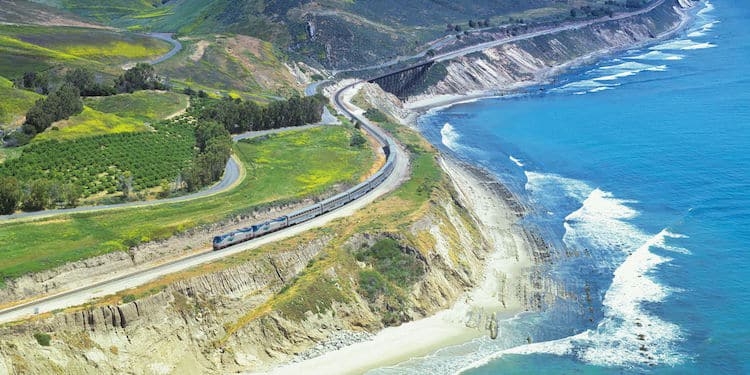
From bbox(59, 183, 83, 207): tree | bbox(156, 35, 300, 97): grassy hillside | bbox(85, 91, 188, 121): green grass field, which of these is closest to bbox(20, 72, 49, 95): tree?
bbox(85, 91, 188, 121): green grass field

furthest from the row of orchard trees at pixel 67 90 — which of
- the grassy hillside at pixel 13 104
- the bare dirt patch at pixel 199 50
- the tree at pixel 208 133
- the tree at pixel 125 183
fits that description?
the bare dirt patch at pixel 199 50

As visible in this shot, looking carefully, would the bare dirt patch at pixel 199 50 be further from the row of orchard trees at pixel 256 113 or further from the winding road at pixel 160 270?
the winding road at pixel 160 270

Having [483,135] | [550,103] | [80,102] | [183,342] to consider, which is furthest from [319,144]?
[550,103]

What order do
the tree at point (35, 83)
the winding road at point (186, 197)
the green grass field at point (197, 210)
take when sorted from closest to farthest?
the green grass field at point (197, 210)
the winding road at point (186, 197)
the tree at point (35, 83)

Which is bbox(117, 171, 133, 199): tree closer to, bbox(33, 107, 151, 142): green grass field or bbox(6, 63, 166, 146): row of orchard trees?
bbox(33, 107, 151, 142): green grass field

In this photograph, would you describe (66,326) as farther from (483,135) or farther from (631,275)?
(483,135)

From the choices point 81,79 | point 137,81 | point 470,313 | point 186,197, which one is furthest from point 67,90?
point 470,313
